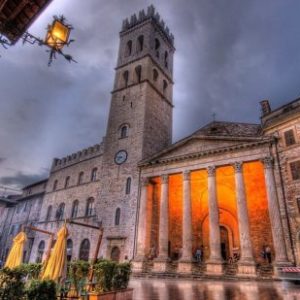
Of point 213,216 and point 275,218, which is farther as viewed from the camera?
point 213,216

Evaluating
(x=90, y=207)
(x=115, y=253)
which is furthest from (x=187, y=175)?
(x=90, y=207)

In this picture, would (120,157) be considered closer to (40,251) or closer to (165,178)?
(165,178)

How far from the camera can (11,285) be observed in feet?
17.7

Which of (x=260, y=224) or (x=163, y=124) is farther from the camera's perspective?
(x=163, y=124)

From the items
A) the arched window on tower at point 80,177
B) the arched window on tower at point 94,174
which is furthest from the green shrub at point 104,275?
the arched window on tower at point 80,177

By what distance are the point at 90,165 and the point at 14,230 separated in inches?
665

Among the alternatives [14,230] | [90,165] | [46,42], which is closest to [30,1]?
[46,42]

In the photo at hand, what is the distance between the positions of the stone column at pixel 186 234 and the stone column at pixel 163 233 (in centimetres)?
143

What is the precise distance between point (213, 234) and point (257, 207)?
559 centimetres

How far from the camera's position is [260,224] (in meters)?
20.9

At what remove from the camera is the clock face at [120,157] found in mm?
25625

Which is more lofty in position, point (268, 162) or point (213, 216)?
point (268, 162)

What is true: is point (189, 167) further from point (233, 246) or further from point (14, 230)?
point (14, 230)

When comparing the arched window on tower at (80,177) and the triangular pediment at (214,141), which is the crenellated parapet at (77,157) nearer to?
the arched window on tower at (80,177)
